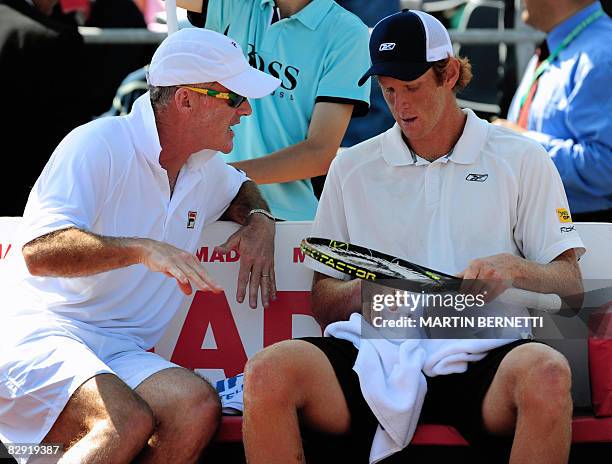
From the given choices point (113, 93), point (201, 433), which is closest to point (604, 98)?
point (201, 433)

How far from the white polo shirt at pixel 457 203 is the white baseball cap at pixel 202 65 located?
479mm

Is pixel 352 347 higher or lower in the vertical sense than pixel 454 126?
lower

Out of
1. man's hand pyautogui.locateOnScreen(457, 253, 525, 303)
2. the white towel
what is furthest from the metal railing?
the white towel

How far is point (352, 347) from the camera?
164 inches

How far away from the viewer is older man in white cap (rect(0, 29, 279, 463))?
4000mm

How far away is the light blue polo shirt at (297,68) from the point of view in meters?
5.27

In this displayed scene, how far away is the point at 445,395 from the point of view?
160 inches

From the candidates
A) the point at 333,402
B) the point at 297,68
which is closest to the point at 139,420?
the point at 333,402

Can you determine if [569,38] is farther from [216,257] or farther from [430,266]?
[216,257]

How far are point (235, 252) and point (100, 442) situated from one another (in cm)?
121

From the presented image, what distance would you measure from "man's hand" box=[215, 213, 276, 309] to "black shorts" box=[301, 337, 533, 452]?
627 mm

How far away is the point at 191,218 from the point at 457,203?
1003 mm

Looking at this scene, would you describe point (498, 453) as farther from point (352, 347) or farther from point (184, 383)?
point (184, 383)

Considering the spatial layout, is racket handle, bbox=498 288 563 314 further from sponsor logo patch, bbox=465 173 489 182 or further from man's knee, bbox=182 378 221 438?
man's knee, bbox=182 378 221 438
